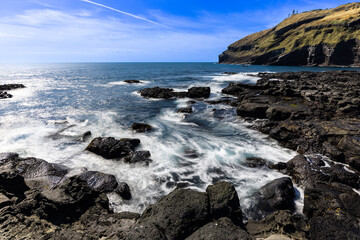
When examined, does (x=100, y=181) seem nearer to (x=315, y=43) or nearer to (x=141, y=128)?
(x=141, y=128)

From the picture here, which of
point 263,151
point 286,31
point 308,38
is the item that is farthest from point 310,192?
point 286,31

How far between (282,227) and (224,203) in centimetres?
190

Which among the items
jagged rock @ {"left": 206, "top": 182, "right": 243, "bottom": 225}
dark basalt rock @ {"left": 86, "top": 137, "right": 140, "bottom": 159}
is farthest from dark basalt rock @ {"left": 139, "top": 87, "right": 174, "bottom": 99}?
jagged rock @ {"left": 206, "top": 182, "right": 243, "bottom": 225}

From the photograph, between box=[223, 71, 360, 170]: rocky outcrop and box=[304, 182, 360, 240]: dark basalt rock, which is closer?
box=[304, 182, 360, 240]: dark basalt rock

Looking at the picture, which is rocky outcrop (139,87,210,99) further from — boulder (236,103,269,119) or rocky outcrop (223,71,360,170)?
boulder (236,103,269,119)

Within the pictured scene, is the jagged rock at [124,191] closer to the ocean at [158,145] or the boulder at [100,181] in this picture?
the ocean at [158,145]

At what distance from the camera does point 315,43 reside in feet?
389

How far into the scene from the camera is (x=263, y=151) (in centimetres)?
1259

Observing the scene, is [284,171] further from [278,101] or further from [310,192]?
[278,101]

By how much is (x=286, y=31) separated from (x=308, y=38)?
3239 cm

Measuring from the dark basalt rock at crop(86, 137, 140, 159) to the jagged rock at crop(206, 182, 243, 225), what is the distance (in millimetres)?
7623

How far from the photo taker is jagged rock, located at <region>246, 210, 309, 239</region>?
552 centimetres

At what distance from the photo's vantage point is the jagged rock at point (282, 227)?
18.1ft

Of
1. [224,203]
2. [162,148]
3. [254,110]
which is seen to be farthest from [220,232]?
[254,110]
